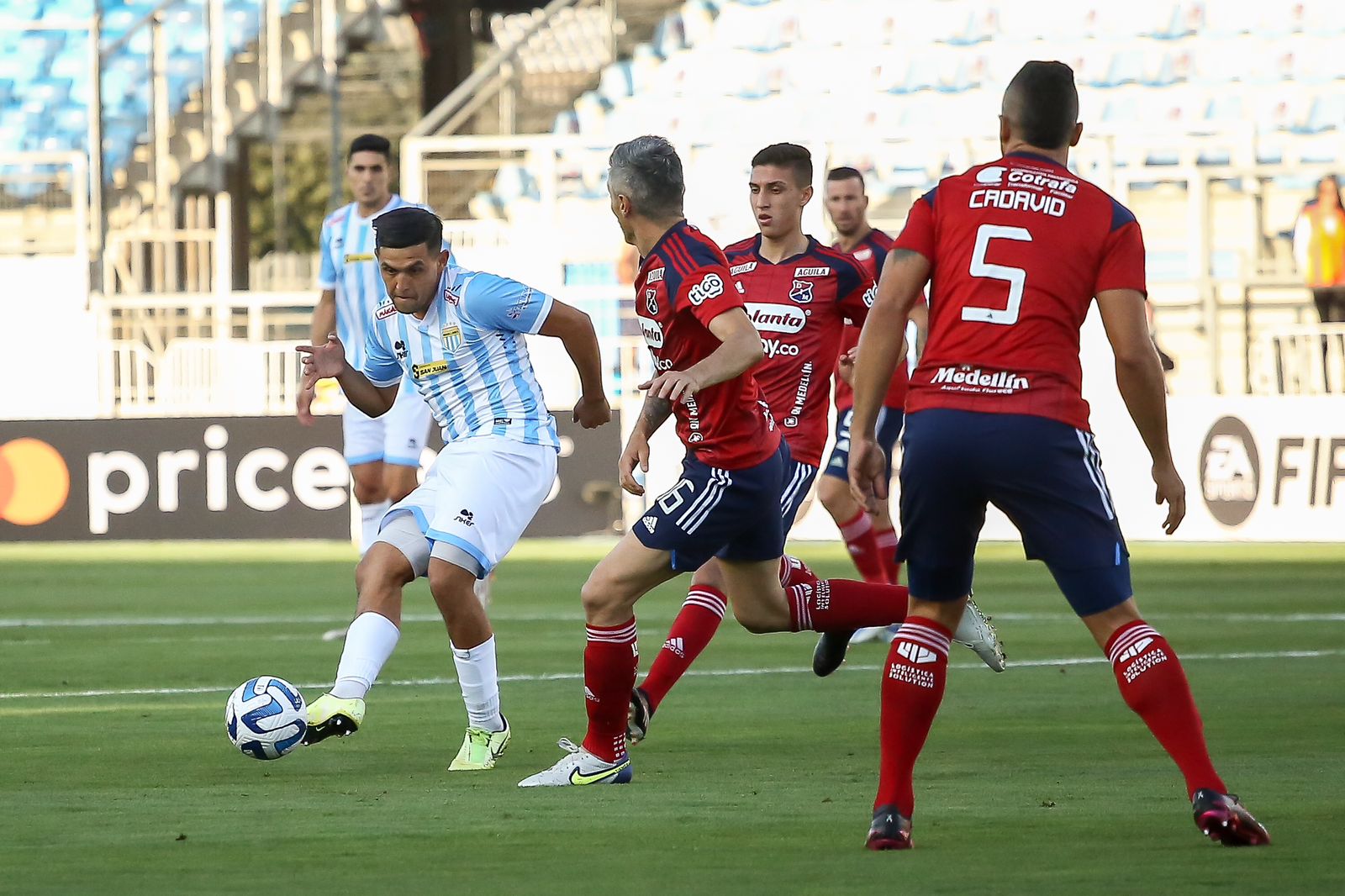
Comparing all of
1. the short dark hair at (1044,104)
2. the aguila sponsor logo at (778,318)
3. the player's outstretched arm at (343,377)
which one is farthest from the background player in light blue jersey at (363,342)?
the short dark hair at (1044,104)

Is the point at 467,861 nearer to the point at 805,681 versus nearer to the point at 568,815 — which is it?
the point at 568,815

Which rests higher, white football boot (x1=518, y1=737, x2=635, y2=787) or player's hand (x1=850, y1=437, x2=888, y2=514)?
player's hand (x1=850, y1=437, x2=888, y2=514)

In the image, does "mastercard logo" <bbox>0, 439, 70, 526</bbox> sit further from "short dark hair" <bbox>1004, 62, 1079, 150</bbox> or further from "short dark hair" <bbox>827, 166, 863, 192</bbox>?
"short dark hair" <bbox>1004, 62, 1079, 150</bbox>

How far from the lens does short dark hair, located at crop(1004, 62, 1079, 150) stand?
5.37 m

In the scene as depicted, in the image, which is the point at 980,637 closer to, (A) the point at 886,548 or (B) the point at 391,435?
(A) the point at 886,548

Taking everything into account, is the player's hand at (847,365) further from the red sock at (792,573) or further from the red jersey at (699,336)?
the red jersey at (699,336)

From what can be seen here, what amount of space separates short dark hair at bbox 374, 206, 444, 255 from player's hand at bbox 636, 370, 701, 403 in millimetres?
1250

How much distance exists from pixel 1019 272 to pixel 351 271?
6.45 m

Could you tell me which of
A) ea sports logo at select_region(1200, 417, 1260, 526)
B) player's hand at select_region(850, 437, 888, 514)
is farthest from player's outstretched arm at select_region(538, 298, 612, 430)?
ea sports logo at select_region(1200, 417, 1260, 526)

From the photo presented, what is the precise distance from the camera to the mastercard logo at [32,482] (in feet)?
65.0

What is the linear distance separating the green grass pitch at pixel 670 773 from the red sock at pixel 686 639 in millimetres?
238

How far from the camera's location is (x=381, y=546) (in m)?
7.15

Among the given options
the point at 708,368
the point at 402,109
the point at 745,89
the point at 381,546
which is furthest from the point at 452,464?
the point at 402,109

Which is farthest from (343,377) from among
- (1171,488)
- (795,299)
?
(1171,488)
